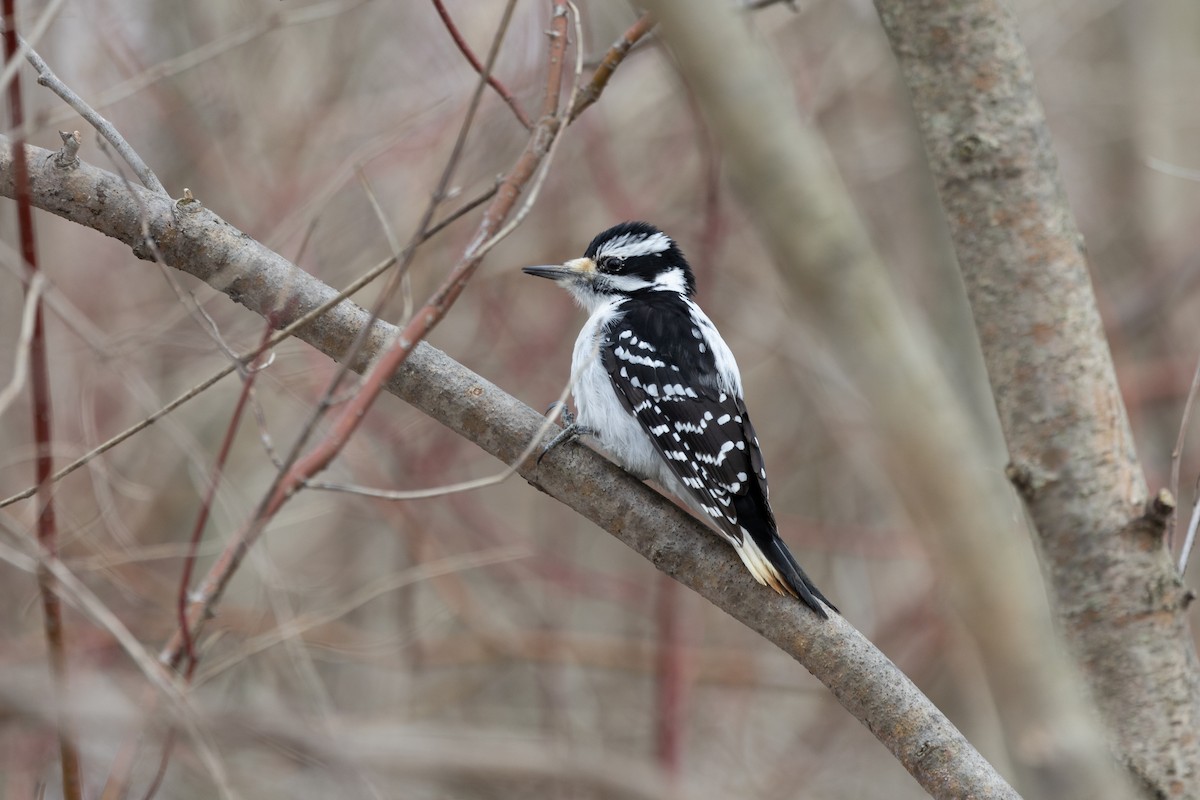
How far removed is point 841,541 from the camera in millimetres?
6809

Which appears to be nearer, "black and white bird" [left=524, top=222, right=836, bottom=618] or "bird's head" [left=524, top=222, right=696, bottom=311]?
"black and white bird" [left=524, top=222, right=836, bottom=618]

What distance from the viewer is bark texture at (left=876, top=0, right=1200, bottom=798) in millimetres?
2465

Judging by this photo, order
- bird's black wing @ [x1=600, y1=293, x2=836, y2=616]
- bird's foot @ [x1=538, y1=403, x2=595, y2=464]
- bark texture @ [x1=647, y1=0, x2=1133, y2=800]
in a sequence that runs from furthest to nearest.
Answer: bird's black wing @ [x1=600, y1=293, x2=836, y2=616] → bird's foot @ [x1=538, y1=403, x2=595, y2=464] → bark texture @ [x1=647, y1=0, x2=1133, y2=800]

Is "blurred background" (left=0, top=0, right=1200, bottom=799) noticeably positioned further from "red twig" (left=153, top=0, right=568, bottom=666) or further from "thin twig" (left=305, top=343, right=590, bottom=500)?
"red twig" (left=153, top=0, right=568, bottom=666)

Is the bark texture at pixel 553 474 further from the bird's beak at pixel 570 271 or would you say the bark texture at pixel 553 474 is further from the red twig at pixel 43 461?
the bird's beak at pixel 570 271

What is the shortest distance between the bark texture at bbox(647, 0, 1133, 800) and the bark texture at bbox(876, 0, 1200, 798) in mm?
484

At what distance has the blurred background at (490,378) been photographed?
15.9 feet

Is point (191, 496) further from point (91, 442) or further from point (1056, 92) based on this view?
point (1056, 92)

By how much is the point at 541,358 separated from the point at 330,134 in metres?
1.67

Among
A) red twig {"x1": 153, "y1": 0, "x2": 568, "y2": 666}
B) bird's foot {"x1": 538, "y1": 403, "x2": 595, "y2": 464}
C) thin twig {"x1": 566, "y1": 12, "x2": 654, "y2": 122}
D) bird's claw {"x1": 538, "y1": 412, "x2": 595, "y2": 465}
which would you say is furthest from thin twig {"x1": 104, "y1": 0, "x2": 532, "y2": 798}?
bird's claw {"x1": 538, "y1": 412, "x2": 595, "y2": 465}

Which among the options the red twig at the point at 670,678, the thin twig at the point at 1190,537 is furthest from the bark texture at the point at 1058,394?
the red twig at the point at 670,678

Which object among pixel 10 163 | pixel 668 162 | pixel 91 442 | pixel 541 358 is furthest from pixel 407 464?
pixel 10 163

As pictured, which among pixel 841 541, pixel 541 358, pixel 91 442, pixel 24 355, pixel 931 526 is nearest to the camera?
pixel 24 355

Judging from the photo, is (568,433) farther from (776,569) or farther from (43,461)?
(43,461)
